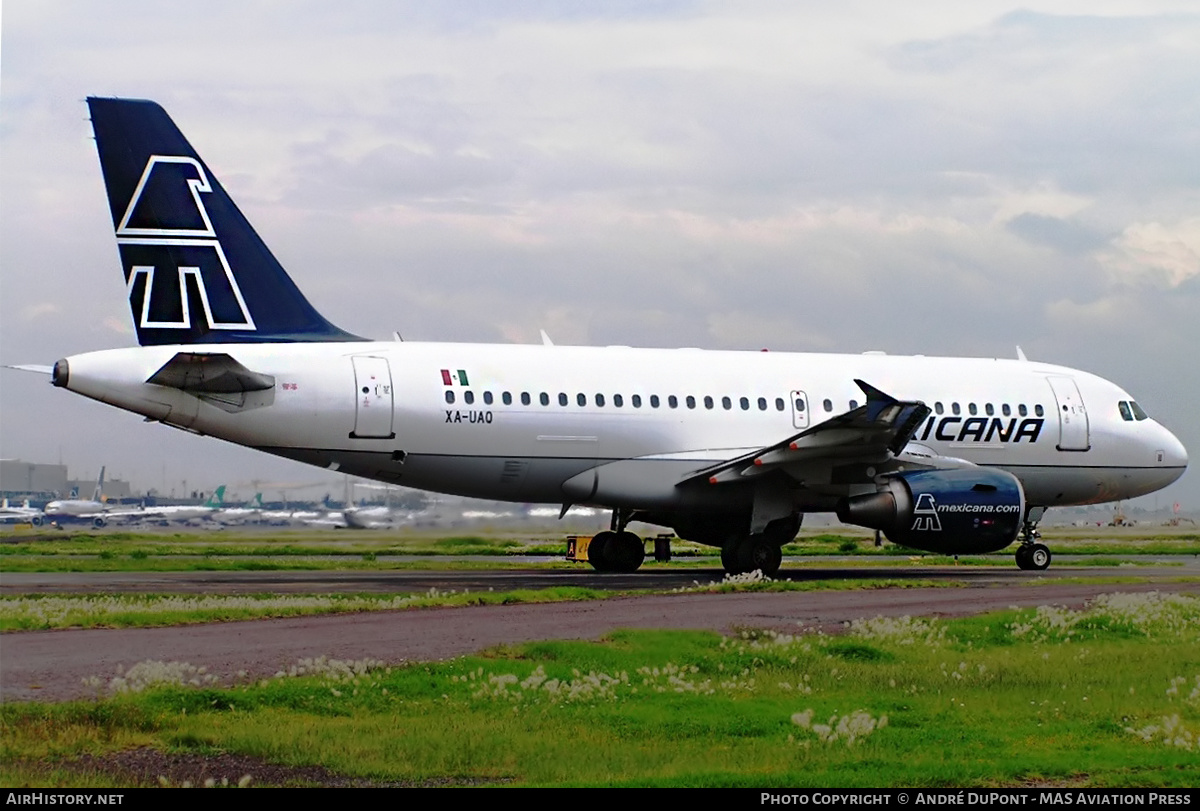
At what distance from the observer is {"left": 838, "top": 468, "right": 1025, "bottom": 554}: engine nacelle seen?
26.7 meters

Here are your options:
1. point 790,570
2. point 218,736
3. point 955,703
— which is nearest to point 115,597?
point 218,736

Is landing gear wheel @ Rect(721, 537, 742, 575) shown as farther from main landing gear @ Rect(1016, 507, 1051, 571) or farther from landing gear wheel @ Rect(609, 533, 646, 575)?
main landing gear @ Rect(1016, 507, 1051, 571)

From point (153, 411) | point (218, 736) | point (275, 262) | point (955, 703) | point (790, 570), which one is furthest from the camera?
point (790, 570)

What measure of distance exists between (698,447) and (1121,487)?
10.9 metres

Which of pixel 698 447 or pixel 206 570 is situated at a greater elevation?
pixel 698 447

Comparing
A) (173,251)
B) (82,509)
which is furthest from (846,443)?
(82,509)

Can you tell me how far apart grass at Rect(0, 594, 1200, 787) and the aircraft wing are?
10.3 metres

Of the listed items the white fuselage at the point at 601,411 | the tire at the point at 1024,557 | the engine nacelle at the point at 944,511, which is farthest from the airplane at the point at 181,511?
the tire at the point at 1024,557

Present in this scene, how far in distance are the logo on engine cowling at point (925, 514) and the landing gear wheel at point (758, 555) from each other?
105 inches

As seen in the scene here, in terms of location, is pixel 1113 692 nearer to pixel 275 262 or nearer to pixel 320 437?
pixel 320 437

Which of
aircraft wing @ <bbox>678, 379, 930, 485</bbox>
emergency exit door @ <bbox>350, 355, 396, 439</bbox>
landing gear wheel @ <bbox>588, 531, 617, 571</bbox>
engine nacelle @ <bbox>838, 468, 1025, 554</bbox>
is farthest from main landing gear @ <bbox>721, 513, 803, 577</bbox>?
emergency exit door @ <bbox>350, 355, 396, 439</bbox>

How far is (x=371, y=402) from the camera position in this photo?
25625 millimetres

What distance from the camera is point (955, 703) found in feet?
40.5

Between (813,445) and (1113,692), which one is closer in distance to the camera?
(1113,692)
